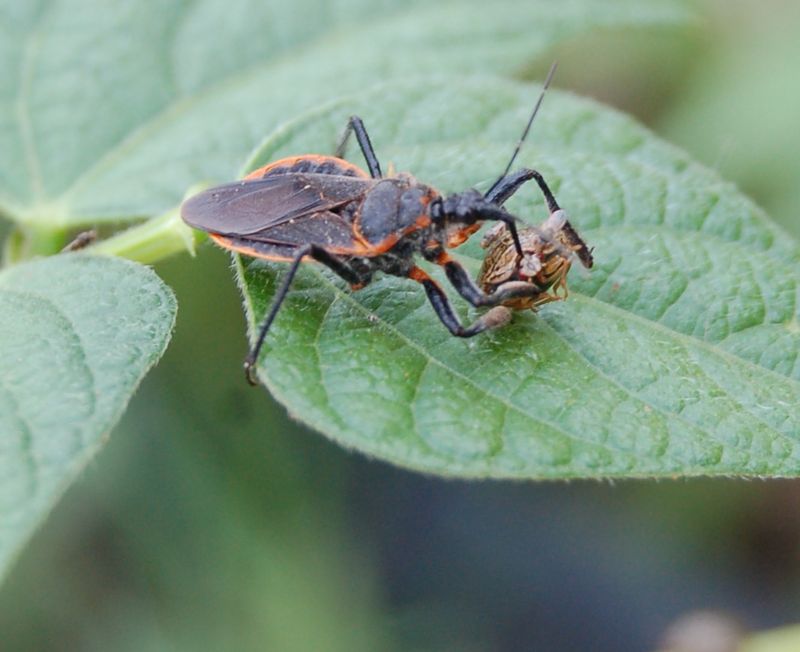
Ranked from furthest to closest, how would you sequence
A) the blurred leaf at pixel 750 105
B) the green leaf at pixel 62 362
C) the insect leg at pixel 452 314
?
1. the blurred leaf at pixel 750 105
2. the insect leg at pixel 452 314
3. the green leaf at pixel 62 362

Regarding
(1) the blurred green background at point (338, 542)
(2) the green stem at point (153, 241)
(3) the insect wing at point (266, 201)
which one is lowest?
(1) the blurred green background at point (338, 542)

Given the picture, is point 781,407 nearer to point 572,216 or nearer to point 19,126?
point 572,216

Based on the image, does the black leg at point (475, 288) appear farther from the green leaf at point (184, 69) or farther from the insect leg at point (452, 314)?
the green leaf at point (184, 69)

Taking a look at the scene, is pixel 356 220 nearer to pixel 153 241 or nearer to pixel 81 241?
pixel 153 241

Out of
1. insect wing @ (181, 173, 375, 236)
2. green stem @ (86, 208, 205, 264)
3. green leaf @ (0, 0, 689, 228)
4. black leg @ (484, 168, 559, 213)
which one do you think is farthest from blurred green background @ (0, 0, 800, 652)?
black leg @ (484, 168, 559, 213)

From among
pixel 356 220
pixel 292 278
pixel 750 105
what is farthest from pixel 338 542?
pixel 750 105

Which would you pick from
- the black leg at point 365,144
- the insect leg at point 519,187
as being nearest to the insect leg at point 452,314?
the insect leg at point 519,187

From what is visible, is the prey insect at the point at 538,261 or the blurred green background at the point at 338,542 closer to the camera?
the prey insect at the point at 538,261
